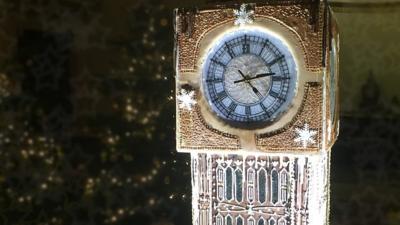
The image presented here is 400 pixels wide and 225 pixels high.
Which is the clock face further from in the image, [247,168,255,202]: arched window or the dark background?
the dark background

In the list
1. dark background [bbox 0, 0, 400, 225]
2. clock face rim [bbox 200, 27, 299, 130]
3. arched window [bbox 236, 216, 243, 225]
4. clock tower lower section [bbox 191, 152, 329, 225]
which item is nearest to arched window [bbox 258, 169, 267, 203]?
clock tower lower section [bbox 191, 152, 329, 225]

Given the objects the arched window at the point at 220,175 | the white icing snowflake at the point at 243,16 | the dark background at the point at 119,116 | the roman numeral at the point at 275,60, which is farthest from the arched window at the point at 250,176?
the dark background at the point at 119,116

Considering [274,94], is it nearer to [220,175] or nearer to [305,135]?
[305,135]

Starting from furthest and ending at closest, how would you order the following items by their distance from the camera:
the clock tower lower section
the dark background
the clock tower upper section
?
the dark background, the clock tower lower section, the clock tower upper section

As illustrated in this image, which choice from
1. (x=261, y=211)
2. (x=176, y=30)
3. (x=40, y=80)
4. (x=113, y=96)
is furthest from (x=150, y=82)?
(x=261, y=211)

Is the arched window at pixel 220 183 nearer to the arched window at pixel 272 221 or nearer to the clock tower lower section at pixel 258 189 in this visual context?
the clock tower lower section at pixel 258 189

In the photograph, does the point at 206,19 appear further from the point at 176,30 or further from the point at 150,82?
the point at 150,82
